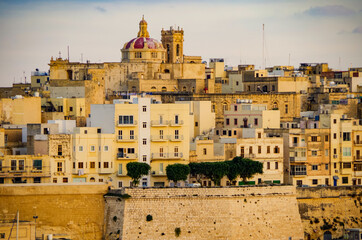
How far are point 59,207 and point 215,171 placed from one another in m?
8.82

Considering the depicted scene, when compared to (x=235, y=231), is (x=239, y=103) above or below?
above

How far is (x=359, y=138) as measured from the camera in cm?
7181

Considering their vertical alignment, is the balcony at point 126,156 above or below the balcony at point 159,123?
below

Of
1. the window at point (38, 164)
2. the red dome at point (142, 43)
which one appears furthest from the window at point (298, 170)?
the red dome at point (142, 43)

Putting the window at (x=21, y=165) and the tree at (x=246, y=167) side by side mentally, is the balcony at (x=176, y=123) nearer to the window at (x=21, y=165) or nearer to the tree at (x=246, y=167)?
the tree at (x=246, y=167)

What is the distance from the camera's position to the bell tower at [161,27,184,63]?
93.1 metres

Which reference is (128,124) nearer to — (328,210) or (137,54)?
(328,210)

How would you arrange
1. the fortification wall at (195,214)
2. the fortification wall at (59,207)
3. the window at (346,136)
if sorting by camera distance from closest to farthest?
the fortification wall at (59,207) → the fortification wall at (195,214) → the window at (346,136)

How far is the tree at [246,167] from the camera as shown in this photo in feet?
211

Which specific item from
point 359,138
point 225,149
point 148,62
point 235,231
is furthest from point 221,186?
point 148,62

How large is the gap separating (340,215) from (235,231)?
7727 mm

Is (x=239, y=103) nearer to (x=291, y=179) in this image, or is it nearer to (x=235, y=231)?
(x=291, y=179)

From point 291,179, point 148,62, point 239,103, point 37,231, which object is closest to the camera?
point 37,231

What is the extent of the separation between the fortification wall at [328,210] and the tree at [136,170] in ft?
25.1
